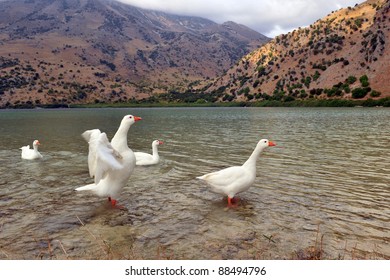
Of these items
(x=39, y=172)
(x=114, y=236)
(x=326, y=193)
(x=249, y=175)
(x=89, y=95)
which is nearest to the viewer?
(x=114, y=236)

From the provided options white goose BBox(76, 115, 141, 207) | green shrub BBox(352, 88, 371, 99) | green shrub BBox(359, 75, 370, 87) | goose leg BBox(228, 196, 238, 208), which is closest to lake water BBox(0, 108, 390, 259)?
goose leg BBox(228, 196, 238, 208)

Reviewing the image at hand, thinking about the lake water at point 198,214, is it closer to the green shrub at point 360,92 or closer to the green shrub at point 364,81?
the green shrub at point 360,92

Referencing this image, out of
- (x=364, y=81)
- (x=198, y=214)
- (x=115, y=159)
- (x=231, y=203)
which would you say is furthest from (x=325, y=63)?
(x=115, y=159)

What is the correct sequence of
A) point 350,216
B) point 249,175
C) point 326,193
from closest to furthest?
1. point 350,216
2. point 249,175
3. point 326,193

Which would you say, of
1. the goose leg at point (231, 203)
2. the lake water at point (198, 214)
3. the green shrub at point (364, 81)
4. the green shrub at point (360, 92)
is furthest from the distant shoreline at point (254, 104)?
the goose leg at point (231, 203)

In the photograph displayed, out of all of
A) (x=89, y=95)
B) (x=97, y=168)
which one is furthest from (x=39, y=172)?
(x=89, y=95)

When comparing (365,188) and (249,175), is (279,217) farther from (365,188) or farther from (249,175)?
(365,188)

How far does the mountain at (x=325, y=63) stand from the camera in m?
105

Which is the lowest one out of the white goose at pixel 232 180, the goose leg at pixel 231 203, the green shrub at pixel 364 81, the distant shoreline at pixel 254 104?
the distant shoreline at pixel 254 104

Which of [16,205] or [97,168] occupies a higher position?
[97,168]

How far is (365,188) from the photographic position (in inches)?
482

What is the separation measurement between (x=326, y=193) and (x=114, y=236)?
7157 mm

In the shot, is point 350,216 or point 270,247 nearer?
point 270,247

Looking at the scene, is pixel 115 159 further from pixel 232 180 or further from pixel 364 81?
pixel 364 81
